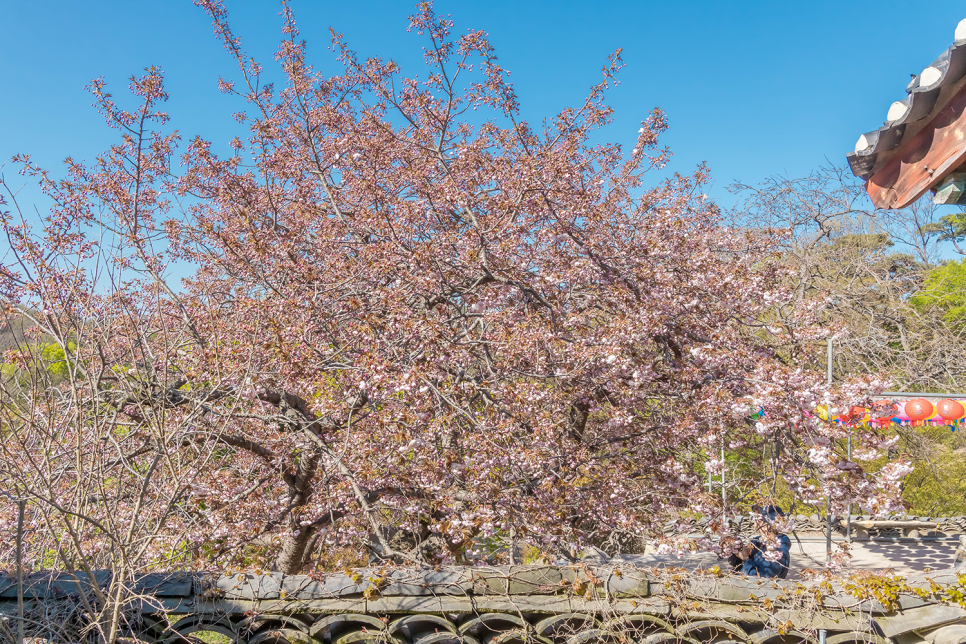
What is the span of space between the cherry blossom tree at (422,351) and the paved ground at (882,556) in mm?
3283

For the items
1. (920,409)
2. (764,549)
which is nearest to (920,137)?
(764,549)

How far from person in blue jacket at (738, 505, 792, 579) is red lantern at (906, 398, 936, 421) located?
2447mm

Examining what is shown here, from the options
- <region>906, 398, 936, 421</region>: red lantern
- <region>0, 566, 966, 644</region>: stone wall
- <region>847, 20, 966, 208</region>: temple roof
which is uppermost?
<region>847, 20, 966, 208</region>: temple roof

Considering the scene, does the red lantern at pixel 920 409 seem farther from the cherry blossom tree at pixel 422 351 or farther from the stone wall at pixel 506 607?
the stone wall at pixel 506 607

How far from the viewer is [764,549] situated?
5.66 meters

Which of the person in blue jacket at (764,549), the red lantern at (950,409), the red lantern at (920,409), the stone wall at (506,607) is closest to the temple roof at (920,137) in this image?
the stone wall at (506,607)

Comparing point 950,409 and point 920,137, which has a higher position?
point 920,137

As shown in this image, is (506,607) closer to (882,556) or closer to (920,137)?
(920,137)

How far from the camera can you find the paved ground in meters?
8.34

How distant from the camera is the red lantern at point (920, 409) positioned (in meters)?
7.05

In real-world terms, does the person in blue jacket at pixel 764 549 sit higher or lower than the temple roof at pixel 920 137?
lower

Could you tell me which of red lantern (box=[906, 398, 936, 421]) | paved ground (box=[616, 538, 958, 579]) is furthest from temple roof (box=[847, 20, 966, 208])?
paved ground (box=[616, 538, 958, 579])

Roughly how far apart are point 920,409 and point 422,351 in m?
6.70

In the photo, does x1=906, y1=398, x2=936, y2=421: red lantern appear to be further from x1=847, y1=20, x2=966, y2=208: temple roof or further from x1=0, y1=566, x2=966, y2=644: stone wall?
x1=847, y1=20, x2=966, y2=208: temple roof
